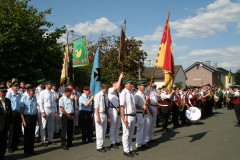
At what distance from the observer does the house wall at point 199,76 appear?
59438mm

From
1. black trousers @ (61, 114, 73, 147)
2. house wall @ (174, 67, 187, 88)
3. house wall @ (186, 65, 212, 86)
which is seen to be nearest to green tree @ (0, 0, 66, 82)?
black trousers @ (61, 114, 73, 147)

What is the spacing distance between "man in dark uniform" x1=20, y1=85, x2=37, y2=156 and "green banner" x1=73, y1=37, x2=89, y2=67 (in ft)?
10.7

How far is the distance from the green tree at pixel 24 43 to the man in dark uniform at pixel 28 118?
594 cm

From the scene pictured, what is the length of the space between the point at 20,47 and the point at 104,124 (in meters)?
7.84

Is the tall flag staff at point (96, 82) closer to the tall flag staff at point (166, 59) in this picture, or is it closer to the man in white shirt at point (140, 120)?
the man in white shirt at point (140, 120)

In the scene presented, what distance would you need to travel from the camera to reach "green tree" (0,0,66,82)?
12156 mm

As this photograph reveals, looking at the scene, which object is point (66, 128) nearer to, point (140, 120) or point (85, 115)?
point (85, 115)

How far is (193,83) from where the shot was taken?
205ft

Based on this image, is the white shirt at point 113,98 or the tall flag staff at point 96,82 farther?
the tall flag staff at point 96,82

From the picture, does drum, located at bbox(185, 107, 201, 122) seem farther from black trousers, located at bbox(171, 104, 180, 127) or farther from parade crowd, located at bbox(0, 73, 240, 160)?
parade crowd, located at bbox(0, 73, 240, 160)

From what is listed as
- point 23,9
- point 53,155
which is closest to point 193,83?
point 23,9

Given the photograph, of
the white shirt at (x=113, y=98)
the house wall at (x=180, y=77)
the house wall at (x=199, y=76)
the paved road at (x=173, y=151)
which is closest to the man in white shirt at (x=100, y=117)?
the paved road at (x=173, y=151)

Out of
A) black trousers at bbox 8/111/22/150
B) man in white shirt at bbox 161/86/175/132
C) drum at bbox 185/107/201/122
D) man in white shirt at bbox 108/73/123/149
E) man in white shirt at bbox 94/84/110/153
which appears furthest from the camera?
drum at bbox 185/107/201/122

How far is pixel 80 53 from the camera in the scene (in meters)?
9.95
